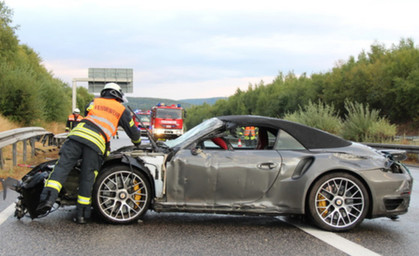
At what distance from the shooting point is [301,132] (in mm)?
6215

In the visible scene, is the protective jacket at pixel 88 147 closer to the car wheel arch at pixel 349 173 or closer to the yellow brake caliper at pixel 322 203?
the car wheel arch at pixel 349 173

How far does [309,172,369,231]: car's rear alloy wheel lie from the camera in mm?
5758

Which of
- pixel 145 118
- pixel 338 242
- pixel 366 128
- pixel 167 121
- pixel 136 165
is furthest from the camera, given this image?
pixel 145 118

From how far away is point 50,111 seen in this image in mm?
36812

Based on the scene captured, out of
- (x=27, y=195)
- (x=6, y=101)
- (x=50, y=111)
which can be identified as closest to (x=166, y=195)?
(x=27, y=195)

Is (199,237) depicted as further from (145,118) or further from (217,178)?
(145,118)

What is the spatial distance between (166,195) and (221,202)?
2.18 ft

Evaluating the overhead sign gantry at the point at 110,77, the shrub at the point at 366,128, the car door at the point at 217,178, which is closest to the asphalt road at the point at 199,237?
the car door at the point at 217,178

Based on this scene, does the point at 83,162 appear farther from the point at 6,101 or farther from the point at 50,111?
the point at 50,111

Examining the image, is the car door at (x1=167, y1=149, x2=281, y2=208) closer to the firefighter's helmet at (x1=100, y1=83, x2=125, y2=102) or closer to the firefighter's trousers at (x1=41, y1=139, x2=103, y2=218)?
the firefighter's trousers at (x1=41, y1=139, x2=103, y2=218)

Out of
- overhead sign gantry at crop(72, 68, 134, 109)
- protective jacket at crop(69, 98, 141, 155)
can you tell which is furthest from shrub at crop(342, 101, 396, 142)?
overhead sign gantry at crop(72, 68, 134, 109)

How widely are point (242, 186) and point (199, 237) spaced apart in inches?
33.6

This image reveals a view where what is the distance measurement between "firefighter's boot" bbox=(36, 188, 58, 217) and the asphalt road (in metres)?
0.24

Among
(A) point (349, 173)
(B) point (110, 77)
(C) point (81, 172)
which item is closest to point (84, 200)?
(C) point (81, 172)
